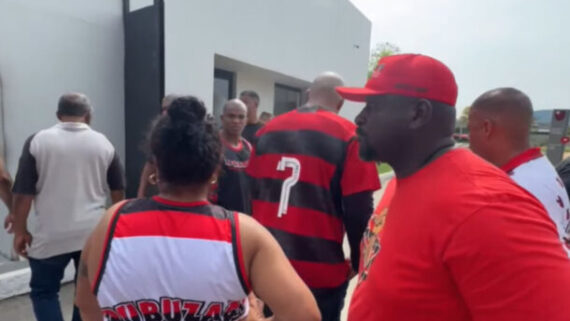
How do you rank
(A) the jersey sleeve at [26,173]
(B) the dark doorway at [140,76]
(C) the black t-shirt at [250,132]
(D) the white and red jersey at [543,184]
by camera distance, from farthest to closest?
(C) the black t-shirt at [250,132]
(B) the dark doorway at [140,76]
(A) the jersey sleeve at [26,173]
(D) the white and red jersey at [543,184]

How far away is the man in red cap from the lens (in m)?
0.79

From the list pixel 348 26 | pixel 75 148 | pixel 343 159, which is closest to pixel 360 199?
pixel 343 159

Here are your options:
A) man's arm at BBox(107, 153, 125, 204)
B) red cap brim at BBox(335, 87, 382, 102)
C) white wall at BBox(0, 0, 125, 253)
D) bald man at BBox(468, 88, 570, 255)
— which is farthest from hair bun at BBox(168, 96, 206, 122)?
white wall at BBox(0, 0, 125, 253)

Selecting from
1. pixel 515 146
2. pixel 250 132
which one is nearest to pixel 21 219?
pixel 250 132

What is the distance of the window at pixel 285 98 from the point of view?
960 cm

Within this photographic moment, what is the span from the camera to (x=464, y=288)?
0.86 meters

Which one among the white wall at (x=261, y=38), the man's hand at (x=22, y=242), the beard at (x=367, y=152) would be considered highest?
the white wall at (x=261, y=38)

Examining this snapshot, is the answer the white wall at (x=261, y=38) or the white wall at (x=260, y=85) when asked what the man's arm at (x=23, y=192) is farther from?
the white wall at (x=260, y=85)

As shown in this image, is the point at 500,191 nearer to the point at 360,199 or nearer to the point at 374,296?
the point at 374,296

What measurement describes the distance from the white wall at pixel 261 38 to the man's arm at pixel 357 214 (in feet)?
12.1

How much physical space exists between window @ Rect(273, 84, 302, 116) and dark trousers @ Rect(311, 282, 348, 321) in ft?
25.0

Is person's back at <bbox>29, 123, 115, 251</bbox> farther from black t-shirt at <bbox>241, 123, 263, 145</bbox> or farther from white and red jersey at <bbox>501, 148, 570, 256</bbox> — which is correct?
white and red jersey at <bbox>501, 148, 570, 256</bbox>

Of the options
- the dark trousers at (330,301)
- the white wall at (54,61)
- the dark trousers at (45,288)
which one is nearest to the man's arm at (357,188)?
the dark trousers at (330,301)

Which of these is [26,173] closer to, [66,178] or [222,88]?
[66,178]
